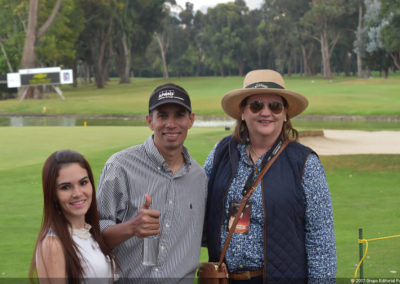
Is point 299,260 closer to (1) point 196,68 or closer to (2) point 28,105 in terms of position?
(2) point 28,105

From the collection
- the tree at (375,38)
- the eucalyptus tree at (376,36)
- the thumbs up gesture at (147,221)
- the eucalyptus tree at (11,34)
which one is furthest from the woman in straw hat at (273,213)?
the tree at (375,38)

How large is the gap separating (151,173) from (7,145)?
56.4 feet

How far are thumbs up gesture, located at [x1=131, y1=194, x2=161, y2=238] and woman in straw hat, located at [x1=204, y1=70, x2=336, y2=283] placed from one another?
681mm

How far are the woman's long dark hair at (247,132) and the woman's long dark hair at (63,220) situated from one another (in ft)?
3.52

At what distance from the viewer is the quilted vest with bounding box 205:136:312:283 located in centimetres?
367

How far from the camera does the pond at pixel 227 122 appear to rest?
111 feet

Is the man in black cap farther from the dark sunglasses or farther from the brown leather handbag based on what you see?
the dark sunglasses

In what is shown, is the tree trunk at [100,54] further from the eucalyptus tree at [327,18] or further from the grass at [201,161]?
the grass at [201,161]

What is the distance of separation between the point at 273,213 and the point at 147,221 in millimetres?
833

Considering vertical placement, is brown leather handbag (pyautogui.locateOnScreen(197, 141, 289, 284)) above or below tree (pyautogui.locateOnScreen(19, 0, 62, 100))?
below

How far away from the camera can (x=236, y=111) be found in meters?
4.26

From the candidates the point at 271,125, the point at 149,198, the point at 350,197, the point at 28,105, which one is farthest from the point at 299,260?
the point at 28,105

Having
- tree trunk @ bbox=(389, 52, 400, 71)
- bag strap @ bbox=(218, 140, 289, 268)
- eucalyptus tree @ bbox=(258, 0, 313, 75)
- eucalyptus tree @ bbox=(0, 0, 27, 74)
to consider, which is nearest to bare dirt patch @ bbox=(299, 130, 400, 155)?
bag strap @ bbox=(218, 140, 289, 268)

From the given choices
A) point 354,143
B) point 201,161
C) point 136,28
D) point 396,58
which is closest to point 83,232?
point 201,161
